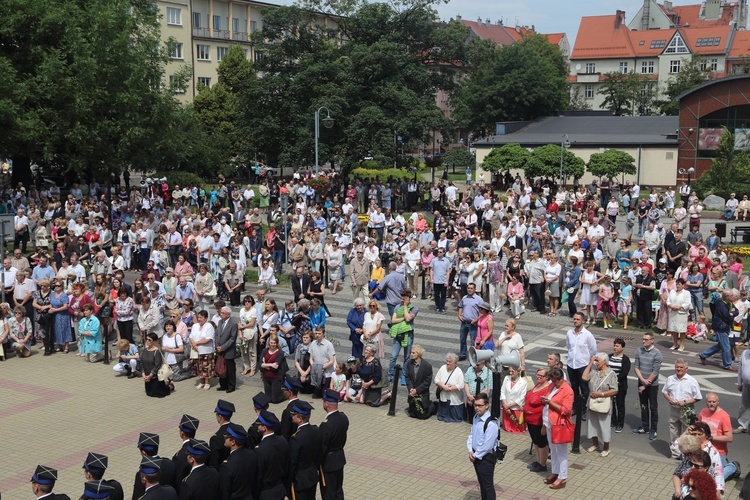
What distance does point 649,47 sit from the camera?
114 metres

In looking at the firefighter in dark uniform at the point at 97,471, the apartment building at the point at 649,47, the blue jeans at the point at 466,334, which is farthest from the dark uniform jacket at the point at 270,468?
the apartment building at the point at 649,47

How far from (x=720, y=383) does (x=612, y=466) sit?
4.73 meters

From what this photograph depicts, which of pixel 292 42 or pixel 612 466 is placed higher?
pixel 292 42

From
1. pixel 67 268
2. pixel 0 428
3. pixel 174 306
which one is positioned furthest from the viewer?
pixel 67 268

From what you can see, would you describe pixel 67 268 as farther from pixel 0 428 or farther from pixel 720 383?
pixel 720 383

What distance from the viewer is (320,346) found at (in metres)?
14.7

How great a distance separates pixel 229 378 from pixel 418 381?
12.3 feet

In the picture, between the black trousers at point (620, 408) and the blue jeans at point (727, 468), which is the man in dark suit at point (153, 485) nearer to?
the blue jeans at point (727, 468)

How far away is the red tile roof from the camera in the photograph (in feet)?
375

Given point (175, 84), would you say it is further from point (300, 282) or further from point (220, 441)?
Result: point (220, 441)

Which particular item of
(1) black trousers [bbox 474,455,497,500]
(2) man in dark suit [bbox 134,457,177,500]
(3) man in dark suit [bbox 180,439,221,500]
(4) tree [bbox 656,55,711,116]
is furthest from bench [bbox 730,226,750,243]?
(4) tree [bbox 656,55,711,116]

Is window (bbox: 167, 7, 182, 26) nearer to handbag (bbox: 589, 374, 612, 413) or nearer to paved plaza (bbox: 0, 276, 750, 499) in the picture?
paved plaza (bbox: 0, 276, 750, 499)

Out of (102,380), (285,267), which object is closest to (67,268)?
(102,380)

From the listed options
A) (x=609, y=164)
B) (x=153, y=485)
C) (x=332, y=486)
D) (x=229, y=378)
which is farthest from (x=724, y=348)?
(x=609, y=164)
